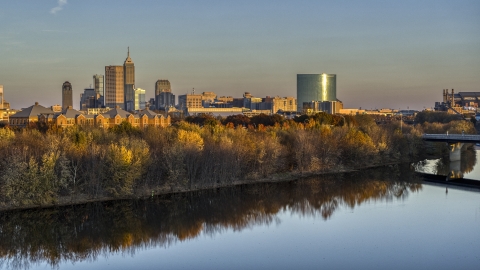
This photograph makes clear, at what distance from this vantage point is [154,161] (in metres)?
31.0

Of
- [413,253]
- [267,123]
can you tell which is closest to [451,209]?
[413,253]

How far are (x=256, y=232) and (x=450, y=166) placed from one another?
1102 inches

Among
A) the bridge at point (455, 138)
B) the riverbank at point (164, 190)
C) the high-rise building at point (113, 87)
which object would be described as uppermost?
the high-rise building at point (113, 87)

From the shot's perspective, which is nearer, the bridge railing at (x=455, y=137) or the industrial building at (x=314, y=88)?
the bridge railing at (x=455, y=137)

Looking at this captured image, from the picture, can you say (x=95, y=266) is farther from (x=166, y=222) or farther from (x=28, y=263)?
(x=166, y=222)

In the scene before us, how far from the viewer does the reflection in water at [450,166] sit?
41062mm

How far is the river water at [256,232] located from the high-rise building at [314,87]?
147077 millimetres

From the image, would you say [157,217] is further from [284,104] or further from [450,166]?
[284,104]

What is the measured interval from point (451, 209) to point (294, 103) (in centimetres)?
15196

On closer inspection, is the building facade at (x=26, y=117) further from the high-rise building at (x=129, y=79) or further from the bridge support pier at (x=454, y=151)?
the high-rise building at (x=129, y=79)

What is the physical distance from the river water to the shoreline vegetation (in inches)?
47.9

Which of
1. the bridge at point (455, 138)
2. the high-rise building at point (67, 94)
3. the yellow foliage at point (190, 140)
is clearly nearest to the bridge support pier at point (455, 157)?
the bridge at point (455, 138)

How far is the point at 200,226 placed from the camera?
2433 cm

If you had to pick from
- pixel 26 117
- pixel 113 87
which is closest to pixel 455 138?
pixel 26 117
